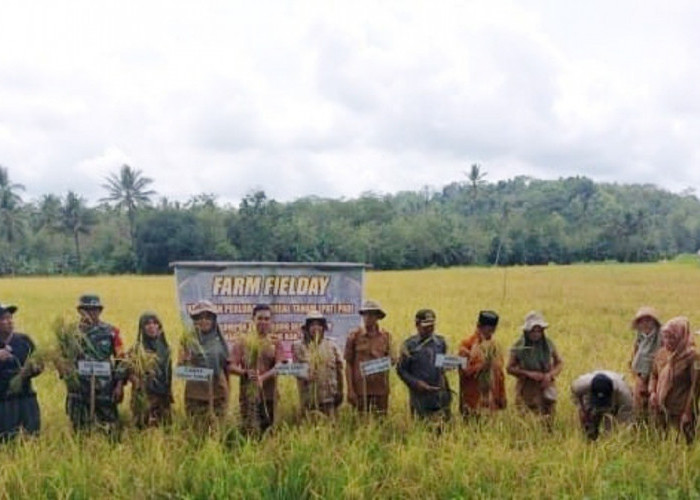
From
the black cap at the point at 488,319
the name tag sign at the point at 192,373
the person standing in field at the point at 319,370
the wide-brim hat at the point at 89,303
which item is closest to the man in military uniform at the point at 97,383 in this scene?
the wide-brim hat at the point at 89,303

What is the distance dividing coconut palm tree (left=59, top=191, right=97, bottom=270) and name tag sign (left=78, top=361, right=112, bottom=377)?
6216 cm

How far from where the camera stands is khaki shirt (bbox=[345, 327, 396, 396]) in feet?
21.8

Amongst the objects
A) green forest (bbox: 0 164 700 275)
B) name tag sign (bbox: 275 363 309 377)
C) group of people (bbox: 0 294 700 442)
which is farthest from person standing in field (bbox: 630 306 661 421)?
green forest (bbox: 0 164 700 275)

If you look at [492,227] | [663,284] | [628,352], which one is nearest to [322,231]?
[492,227]

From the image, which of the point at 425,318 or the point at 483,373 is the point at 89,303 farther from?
Result: the point at 483,373

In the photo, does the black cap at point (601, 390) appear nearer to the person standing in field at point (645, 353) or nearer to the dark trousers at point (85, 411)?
the person standing in field at point (645, 353)

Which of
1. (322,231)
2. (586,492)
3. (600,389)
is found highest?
(322,231)

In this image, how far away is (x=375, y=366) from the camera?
21.0 ft

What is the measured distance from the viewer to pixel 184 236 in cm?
5656

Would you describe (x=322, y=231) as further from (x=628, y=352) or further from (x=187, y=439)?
(x=187, y=439)

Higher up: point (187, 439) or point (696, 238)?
point (696, 238)

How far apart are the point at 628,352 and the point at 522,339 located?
15.5ft

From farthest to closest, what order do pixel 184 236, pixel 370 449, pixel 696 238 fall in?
1. pixel 696 238
2. pixel 184 236
3. pixel 370 449

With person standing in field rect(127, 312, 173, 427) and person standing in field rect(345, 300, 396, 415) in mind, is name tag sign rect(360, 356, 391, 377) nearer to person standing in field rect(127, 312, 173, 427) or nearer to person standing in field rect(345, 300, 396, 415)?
person standing in field rect(345, 300, 396, 415)
